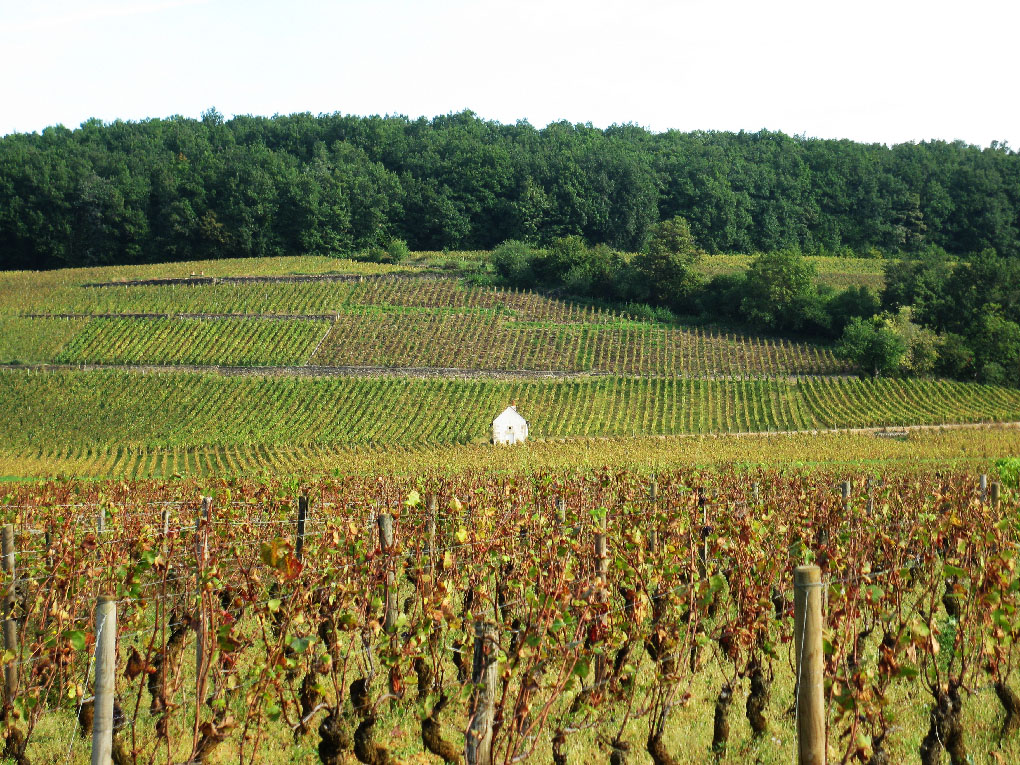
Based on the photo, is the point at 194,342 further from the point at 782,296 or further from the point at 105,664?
the point at 105,664

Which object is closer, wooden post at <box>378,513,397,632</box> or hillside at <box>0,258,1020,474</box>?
wooden post at <box>378,513,397,632</box>

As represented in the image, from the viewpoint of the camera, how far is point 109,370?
46.6 meters

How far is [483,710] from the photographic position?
5.28 m

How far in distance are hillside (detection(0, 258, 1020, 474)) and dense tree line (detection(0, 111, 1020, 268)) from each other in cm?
1967

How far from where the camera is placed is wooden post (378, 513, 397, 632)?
754cm

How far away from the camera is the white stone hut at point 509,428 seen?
35.3m

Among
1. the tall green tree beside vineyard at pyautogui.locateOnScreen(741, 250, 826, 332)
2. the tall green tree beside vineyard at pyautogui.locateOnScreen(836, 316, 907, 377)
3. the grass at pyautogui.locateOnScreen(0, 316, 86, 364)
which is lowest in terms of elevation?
the grass at pyautogui.locateOnScreen(0, 316, 86, 364)

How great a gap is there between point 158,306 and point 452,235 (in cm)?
3178

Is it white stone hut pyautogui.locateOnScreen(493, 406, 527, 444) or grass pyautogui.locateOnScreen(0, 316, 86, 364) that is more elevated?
grass pyautogui.locateOnScreen(0, 316, 86, 364)

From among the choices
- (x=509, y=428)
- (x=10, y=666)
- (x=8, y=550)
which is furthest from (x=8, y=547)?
(x=509, y=428)

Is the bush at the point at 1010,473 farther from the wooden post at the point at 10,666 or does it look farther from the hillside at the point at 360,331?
the hillside at the point at 360,331

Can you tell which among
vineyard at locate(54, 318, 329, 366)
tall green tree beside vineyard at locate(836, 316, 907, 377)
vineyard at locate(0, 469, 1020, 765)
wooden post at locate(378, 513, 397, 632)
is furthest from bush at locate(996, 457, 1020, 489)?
vineyard at locate(54, 318, 329, 366)

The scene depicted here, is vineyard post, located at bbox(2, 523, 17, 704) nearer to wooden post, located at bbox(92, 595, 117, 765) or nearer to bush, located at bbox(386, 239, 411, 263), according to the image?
wooden post, located at bbox(92, 595, 117, 765)

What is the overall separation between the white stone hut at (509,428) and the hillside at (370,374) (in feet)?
2.72
